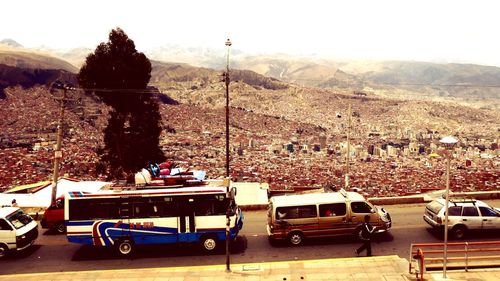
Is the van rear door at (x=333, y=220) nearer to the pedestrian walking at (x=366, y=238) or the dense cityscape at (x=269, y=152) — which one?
the pedestrian walking at (x=366, y=238)

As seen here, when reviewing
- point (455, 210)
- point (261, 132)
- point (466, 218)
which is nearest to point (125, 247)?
point (455, 210)

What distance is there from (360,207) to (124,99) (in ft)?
47.3

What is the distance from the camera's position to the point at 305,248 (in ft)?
52.0

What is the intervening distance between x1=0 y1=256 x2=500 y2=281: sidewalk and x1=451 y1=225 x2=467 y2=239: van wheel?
3.09 m

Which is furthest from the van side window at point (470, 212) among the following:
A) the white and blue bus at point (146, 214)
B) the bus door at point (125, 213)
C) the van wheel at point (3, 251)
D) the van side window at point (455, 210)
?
the van wheel at point (3, 251)

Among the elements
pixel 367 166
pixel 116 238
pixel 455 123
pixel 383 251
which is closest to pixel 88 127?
pixel 367 166

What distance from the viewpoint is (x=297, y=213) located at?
1599 cm

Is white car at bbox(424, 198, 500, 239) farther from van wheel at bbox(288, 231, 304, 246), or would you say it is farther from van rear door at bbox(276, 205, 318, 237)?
van wheel at bbox(288, 231, 304, 246)

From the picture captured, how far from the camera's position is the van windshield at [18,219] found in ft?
52.4

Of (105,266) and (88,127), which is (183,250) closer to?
(105,266)

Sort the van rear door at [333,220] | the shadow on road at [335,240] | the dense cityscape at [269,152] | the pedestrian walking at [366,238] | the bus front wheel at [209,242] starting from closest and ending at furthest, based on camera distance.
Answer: the pedestrian walking at [366,238] → the bus front wheel at [209,242] → the van rear door at [333,220] → the shadow on road at [335,240] → the dense cityscape at [269,152]

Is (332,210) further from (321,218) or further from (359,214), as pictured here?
(359,214)

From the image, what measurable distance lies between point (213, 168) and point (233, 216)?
34.1 metres

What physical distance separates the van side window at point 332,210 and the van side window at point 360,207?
369 mm
